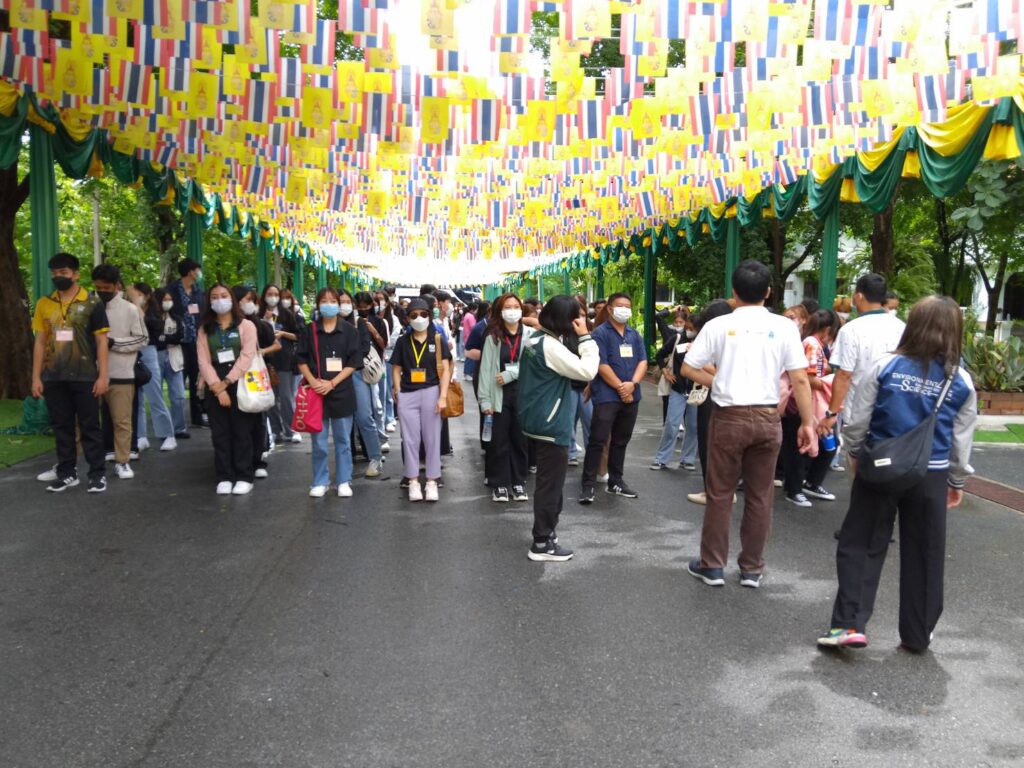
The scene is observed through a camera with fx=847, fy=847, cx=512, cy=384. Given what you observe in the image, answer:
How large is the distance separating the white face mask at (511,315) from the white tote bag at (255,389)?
217cm

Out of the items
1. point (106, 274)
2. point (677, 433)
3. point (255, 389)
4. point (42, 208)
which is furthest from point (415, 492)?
point (42, 208)

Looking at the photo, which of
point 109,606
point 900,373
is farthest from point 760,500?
point 109,606

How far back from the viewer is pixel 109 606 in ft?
15.0

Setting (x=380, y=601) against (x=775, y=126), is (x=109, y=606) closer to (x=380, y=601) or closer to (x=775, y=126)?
(x=380, y=601)

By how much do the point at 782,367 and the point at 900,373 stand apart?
3.38 ft

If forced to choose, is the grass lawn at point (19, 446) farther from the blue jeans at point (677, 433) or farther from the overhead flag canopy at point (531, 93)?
the blue jeans at point (677, 433)

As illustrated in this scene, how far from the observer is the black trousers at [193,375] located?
34.3 feet

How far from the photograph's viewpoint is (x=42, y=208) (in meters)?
9.59

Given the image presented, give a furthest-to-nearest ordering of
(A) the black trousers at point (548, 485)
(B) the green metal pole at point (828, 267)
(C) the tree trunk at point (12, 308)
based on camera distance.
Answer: (C) the tree trunk at point (12, 308)
(B) the green metal pole at point (828, 267)
(A) the black trousers at point (548, 485)

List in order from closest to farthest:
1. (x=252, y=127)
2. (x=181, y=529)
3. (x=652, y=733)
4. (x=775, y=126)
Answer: (x=652, y=733)
(x=181, y=529)
(x=775, y=126)
(x=252, y=127)

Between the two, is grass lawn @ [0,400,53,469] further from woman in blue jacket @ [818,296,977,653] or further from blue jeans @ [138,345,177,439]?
woman in blue jacket @ [818,296,977,653]

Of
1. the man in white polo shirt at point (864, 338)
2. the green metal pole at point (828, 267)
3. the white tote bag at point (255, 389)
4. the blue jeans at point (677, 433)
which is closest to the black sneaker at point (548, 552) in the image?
the man in white polo shirt at point (864, 338)

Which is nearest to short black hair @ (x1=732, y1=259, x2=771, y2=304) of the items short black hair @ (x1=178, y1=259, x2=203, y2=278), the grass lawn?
the grass lawn

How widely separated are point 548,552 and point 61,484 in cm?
441
